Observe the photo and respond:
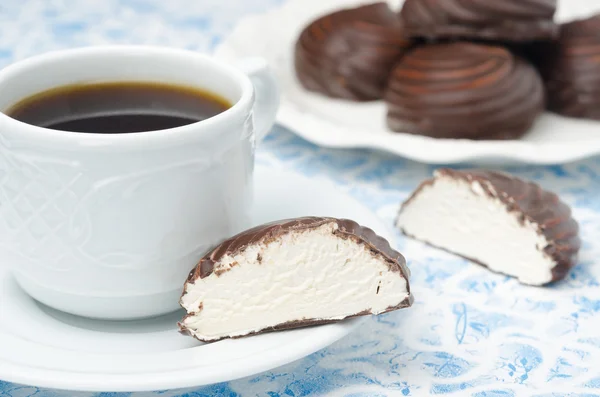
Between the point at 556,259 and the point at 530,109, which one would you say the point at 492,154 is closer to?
the point at 530,109

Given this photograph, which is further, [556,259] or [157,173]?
[556,259]

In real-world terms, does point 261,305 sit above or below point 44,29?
above

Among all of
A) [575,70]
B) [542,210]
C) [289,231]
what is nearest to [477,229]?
[542,210]

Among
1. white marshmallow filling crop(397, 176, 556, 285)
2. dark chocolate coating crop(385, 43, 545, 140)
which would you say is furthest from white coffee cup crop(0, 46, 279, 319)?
dark chocolate coating crop(385, 43, 545, 140)

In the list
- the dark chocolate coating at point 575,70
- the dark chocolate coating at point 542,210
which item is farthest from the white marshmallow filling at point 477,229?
the dark chocolate coating at point 575,70

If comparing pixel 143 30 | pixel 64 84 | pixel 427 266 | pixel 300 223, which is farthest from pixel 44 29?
pixel 300 223

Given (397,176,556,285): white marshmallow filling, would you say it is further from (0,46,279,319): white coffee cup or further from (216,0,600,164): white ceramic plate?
(0,46,279,319): white coffee cup

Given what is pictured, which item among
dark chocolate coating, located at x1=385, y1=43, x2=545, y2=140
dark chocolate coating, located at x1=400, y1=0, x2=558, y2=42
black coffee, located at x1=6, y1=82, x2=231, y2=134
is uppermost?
black coffee, located at x1=6, y1=82, x2=231, y2=134
